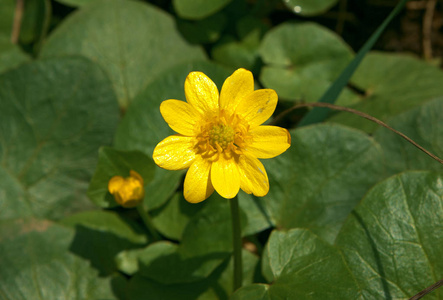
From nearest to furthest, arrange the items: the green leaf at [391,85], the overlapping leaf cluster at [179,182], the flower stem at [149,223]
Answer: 1. the overlapping leaf cluster at [179,182]
2. the flower stem at [149,223]
3. the green leaf at [391,85]

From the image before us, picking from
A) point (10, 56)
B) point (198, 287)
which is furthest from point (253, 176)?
point (10, 56)

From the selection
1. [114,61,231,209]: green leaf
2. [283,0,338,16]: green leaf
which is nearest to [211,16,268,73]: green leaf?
[283,0,338,16]: green leaf

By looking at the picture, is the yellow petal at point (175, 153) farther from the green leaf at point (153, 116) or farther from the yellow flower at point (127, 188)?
the green leaf at point (153, 116)

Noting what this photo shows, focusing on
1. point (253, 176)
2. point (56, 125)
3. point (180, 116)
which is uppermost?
point (180, 116)

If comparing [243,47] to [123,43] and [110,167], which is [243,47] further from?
[110,167]

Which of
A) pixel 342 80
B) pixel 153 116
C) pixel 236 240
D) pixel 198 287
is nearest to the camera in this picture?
pixel 236 240

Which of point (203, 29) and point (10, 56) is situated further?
point (203, 29)

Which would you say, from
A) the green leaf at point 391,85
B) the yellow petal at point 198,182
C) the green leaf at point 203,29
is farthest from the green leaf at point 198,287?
the green leaf at point 203,29

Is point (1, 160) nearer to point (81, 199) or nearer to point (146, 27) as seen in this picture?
point (81, 199)
